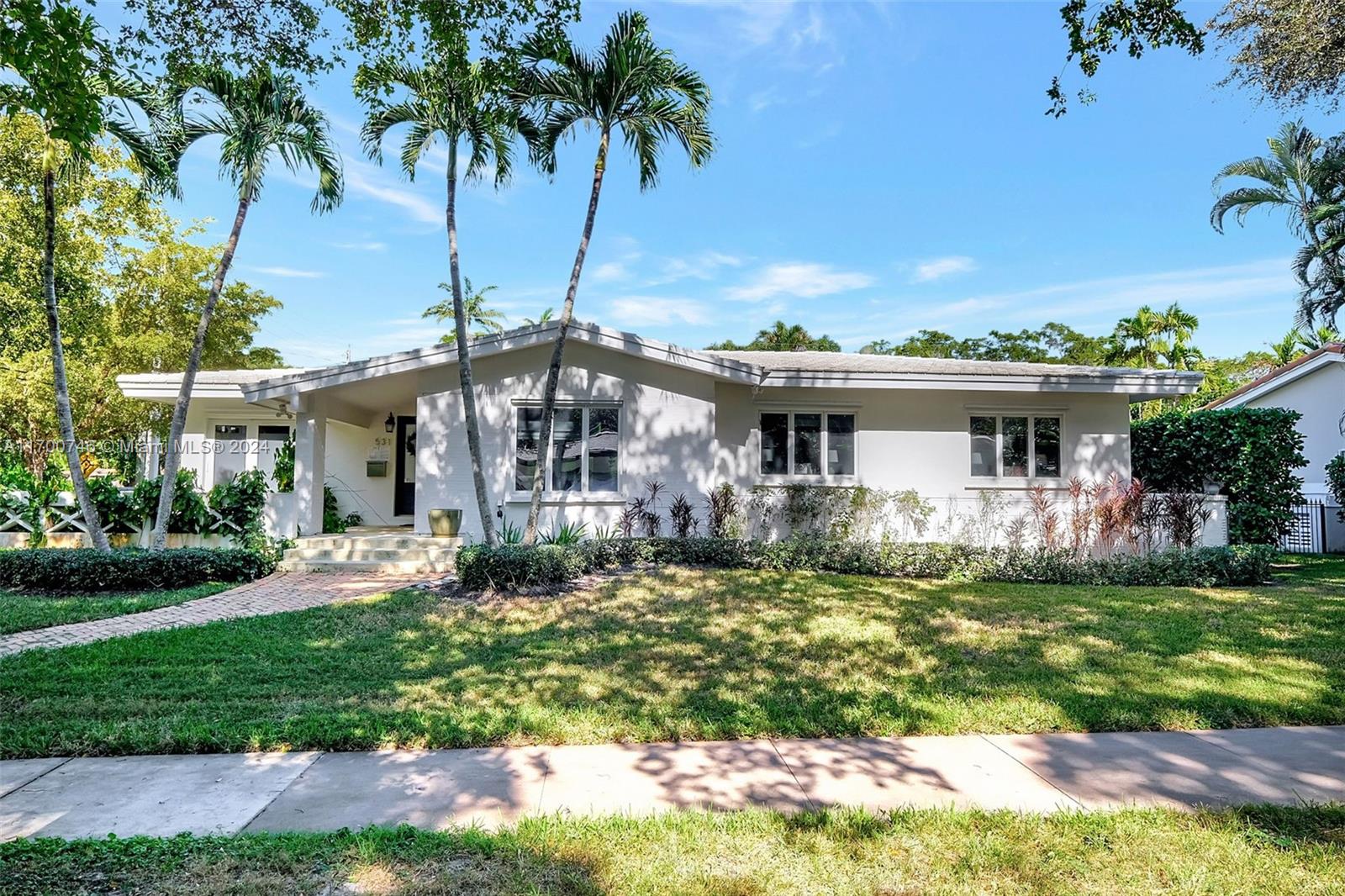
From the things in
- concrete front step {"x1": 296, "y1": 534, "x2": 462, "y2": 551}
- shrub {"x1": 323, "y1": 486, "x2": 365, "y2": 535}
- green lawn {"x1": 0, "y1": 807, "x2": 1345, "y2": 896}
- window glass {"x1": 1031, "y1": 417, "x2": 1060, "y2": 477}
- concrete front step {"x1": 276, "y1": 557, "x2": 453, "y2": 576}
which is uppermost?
window glass {"x1": 1031, "y1": 417, "x2": 1060, "y2": 477}

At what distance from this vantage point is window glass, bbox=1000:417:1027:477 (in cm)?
1302

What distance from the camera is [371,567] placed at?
36.4 ft

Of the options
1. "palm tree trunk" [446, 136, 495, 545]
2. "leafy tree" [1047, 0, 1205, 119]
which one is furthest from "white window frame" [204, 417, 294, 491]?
"leafy tree" [1047, 0, 1205, 119]

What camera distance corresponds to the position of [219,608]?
8.38m

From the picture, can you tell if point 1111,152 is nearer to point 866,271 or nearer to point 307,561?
point 307,561

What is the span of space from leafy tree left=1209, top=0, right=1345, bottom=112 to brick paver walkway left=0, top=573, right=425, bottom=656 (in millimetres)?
13017

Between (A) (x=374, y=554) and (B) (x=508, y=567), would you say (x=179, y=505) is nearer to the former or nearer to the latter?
(A) (x=374, y=554)

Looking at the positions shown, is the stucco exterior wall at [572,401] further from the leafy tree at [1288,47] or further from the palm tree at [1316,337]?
the palm tree at [1316,337]

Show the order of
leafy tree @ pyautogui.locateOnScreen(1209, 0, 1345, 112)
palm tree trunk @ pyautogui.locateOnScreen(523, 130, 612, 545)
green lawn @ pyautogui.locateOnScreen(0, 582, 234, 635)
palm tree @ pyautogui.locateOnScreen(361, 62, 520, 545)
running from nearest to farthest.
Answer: green lawn @ pyautogui.locateOnScreen(0, 582, 234, 635), leafy tree @ pyautogui.locateOnScreen(1209, 0, 1345, 112), palm tree @ pyautogui.locateOnScreen(361, 62, 520, 545), palm tree trunk @ pyautogui.locateOnScreen(523, 130, 612, 545)

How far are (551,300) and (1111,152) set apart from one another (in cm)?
2363

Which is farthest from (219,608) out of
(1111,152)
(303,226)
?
(1111,152)

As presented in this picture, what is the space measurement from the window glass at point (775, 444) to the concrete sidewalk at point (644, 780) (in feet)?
28.2

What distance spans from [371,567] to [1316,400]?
23.6 meters

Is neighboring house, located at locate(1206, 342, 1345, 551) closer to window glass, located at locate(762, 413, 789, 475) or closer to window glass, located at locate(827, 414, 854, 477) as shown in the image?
window glass, located at locate(827, 414, 854, 477)
